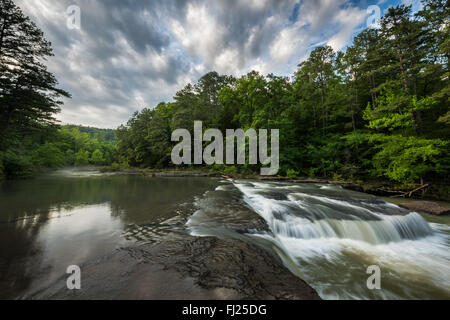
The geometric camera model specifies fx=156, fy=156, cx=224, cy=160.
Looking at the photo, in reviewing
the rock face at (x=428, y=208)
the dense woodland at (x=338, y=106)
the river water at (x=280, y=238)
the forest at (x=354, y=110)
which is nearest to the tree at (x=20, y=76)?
the dense woodland at (x=338, y=106)

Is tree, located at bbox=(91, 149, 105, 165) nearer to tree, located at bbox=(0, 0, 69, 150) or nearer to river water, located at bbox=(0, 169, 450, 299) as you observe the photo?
tree, located at bbox=(0, 0, 69, 150)

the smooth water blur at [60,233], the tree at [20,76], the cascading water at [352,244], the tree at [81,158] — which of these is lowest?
the cascading water at [352,244]

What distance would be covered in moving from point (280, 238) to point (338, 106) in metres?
18.7

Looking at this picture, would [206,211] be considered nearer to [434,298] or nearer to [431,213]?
[434,298]

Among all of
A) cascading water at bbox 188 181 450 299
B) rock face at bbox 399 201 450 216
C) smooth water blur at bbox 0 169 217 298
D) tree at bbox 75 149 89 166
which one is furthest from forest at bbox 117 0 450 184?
tree at bbox 75 149 89 166

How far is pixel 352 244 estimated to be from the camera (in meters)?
4.15

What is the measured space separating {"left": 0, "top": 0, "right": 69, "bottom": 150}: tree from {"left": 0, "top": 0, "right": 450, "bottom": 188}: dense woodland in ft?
0.18

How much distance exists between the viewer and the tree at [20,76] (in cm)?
1102

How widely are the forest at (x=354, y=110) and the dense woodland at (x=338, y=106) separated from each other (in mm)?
78

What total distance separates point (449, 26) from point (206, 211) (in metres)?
14.4

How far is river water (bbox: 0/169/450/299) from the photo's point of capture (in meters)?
2.53

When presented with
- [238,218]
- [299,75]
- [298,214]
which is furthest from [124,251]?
[299,75]

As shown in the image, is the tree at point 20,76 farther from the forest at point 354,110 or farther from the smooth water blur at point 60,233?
the forest at point 354,110

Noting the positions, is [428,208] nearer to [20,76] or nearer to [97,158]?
[20,76]
